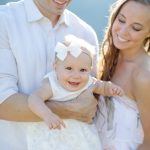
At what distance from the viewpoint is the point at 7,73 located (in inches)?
103

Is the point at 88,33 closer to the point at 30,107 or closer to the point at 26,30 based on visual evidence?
the point at 26,30

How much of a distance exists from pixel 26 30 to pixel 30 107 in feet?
1.30

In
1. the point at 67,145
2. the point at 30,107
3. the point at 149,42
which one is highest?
the point at 149,42

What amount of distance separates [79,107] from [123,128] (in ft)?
0.89

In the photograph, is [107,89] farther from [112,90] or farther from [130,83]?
[130,83]

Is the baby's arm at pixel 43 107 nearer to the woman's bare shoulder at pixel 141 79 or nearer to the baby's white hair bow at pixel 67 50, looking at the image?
the baby's white hair bow at pixel 67 50

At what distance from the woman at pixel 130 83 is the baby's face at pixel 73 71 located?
10.8 inches

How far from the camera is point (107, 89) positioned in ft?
8.74

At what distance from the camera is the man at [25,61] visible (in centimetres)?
262

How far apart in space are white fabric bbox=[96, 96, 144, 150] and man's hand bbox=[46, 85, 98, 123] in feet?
0.43

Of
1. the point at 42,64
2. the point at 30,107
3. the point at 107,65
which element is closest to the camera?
the point at 30,107

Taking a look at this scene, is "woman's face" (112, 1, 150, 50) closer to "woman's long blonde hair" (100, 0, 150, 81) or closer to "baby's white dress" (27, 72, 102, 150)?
"woman's long blonde hair" (100, 0, 150, 81)

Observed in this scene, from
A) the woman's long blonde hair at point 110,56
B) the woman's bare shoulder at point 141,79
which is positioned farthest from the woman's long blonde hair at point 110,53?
the woman's bare shoulder at point 141,79

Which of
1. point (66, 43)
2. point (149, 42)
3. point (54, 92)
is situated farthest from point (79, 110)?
point (149, 42)
